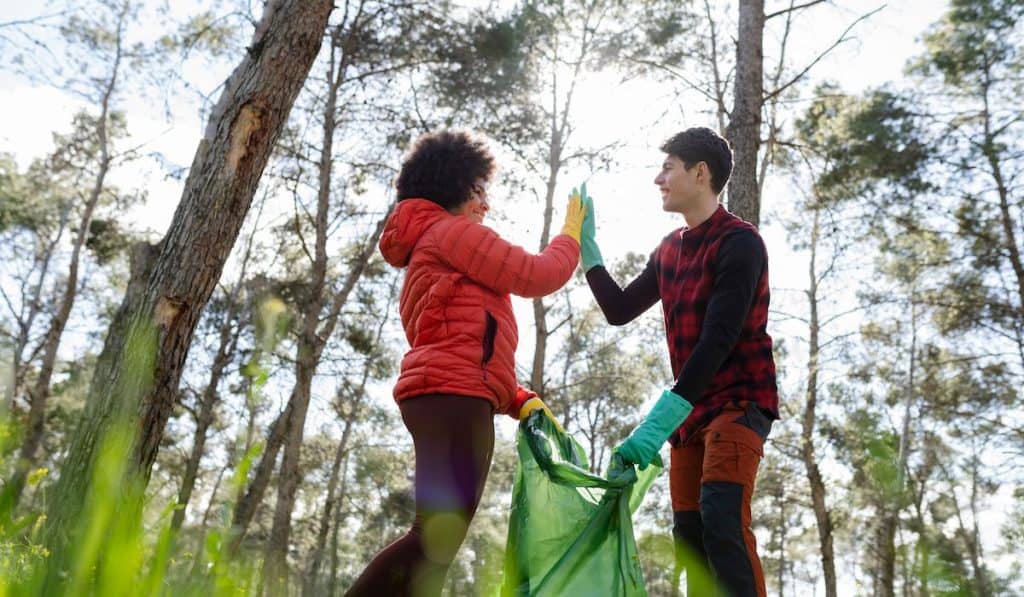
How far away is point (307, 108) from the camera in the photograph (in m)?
12.6

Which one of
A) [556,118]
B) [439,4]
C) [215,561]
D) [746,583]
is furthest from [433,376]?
A: [556,118]

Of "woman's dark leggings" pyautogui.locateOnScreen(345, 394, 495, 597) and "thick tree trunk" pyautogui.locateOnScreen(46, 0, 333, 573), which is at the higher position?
"thick tree trunk" pyautogui.locateOnScreen(46, 0, 333, 573)

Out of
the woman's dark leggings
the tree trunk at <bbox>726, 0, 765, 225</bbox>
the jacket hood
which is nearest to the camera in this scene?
the woman's dark leggings

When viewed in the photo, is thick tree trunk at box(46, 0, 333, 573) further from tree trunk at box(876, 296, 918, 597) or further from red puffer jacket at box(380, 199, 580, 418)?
tree trunk at box(876, 296, 918, 597)

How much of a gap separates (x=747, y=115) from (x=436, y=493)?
4.58 m

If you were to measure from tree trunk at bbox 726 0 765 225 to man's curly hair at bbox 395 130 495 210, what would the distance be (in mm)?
3341

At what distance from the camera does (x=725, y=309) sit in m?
2.41

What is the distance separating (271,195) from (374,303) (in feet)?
10.6

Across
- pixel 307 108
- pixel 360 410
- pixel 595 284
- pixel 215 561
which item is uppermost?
pixel 307 108

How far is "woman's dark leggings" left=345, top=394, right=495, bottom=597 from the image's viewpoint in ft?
6.49

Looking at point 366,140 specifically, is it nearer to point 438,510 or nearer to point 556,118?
point 556,118

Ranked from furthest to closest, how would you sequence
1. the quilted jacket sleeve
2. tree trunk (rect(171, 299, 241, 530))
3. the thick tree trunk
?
1. tree trunk (rect(171, 299, 241, 530))
2. the thick tree trunk
3. the quilted jacket sleeve

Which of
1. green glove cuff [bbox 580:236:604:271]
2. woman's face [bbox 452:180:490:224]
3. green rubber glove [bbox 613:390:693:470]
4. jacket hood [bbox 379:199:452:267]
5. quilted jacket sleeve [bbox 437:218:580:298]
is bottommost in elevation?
green rubber glove [bbox 613:390:693:470]

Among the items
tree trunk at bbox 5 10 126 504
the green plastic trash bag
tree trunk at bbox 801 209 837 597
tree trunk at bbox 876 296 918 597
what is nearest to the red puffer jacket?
the green plastic trash bag
